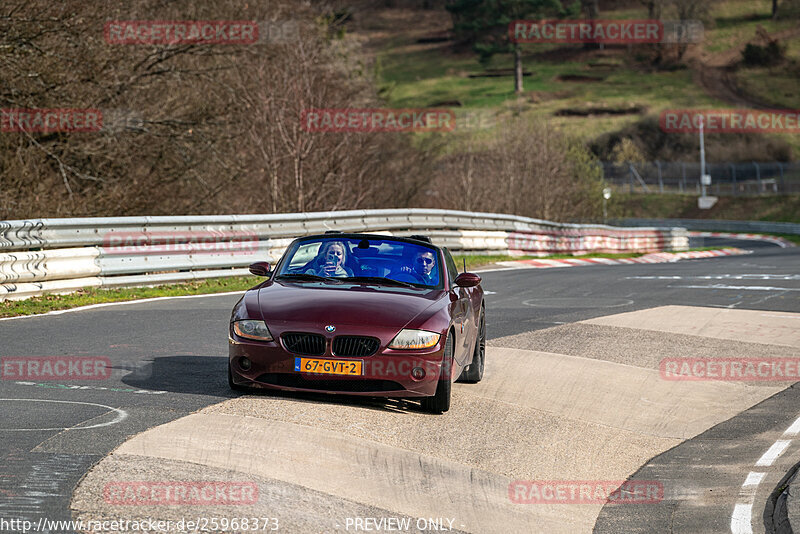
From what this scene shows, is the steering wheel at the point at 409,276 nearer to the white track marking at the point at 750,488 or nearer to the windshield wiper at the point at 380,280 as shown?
the windshield wiper at the point at 380,280

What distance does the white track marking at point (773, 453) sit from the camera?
8.09 metres

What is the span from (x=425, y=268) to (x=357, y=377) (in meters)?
1.73

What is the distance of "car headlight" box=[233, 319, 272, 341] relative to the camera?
8008mm

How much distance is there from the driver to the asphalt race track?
108 cm

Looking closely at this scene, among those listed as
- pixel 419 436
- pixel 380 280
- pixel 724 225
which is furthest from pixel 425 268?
pixel 724 225

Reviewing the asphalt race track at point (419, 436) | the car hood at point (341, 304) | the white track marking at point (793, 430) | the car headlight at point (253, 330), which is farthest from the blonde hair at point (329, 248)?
the white track marking at point (793, 430)

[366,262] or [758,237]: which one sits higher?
[366,262]

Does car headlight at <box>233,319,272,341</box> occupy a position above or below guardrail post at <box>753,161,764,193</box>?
above

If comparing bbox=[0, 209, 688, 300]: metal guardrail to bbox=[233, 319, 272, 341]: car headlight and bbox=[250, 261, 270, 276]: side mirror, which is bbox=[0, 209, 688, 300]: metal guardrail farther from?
bbox=[233, 319, 272, 341]: car headlight

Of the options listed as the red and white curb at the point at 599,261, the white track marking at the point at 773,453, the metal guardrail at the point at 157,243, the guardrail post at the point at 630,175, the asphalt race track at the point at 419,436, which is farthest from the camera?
the guardrail post at the point at 630,175

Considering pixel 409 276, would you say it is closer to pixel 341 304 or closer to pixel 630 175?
pixel 341 304

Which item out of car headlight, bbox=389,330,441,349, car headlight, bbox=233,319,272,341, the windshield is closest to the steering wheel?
the windshield

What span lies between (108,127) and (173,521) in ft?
59.5

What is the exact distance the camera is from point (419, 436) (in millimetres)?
7730
